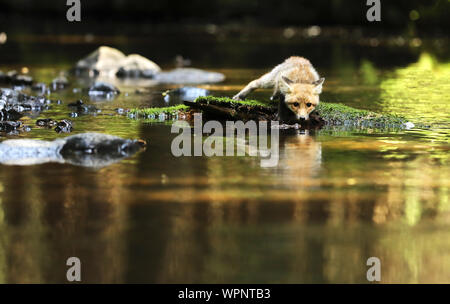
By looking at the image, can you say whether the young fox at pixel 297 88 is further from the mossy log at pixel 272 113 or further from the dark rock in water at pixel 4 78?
the dark rock in water at pixel 4 78

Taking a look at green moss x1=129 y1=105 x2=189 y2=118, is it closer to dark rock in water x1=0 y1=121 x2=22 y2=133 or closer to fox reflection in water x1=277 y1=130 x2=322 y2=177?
dark rock in water x1=0 y1=121 x2=22 y2=133

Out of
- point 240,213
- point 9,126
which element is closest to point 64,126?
point 9,126

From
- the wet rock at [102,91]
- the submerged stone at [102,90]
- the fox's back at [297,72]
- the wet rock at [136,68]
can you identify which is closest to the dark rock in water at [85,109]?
the wet rock at [102,91]

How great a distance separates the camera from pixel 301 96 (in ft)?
45.2

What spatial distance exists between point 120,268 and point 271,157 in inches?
198

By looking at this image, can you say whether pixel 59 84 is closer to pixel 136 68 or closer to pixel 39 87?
pixel 39 87

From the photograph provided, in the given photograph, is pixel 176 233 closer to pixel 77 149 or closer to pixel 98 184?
pixel 98 184

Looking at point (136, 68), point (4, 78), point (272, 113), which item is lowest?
point (272, 113)

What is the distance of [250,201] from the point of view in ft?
29.8

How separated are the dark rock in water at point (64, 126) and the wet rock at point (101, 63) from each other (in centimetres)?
1474

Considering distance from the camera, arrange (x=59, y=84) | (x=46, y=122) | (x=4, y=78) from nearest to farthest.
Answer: (x=46, y=122) → (x=59, y=84) → (x=4, y=78)

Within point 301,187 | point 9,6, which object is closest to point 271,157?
point 301,187

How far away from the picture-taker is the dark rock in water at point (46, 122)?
48.7 feet

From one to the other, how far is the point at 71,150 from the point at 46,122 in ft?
11.2
